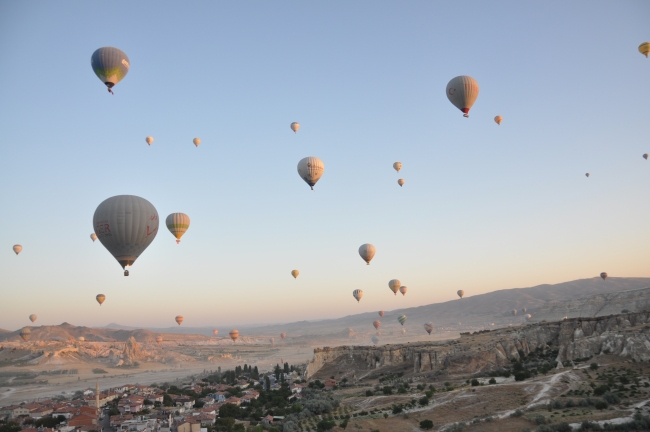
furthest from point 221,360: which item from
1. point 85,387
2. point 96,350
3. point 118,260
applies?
point 118,260

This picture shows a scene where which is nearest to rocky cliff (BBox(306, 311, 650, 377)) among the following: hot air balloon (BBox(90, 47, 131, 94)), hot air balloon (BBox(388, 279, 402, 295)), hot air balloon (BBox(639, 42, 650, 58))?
hot air balloon (BBox(388, 279, 402, 295))

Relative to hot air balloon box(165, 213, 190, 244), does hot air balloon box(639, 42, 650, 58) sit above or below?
above

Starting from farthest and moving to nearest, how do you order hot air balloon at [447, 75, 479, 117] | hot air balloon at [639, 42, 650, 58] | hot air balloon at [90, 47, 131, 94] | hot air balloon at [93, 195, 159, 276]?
hot air balloon at [639, 42, 650, 58] → hot air balloon at [447, 75, 479, 117] → hot air balloon at [90, 47, 131, 94] → hot air balloon at [93, 195, 159, 276]

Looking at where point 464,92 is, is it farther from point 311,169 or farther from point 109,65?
point 109,65

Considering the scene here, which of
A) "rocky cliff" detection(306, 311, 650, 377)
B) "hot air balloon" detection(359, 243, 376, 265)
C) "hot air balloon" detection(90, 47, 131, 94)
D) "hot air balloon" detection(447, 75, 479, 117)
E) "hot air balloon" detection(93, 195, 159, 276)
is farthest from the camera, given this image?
"hot air balloon" detection(359, 243, 376, 265)

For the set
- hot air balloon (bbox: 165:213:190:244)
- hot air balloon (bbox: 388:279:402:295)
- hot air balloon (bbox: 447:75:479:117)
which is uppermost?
hot air balloon (bbox: 447:75:479:117)

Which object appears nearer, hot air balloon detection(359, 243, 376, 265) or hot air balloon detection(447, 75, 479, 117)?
hot air balloon detection(447, 75, 479, 117)

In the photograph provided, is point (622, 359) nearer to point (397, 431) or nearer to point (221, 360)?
point (397, 431)

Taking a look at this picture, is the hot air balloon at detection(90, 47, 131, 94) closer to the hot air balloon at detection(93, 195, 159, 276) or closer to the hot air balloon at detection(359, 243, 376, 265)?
the hot air balloon at detection(93, 195, 159, 276)
